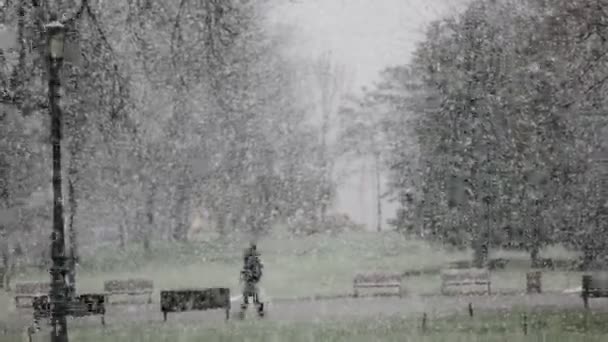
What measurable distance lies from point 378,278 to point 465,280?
2400mm

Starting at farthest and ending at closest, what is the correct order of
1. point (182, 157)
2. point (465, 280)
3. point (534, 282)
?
point (182, 157), point (465, 280), point (534, 282)

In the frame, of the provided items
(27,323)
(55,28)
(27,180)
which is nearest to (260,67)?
(27,180)

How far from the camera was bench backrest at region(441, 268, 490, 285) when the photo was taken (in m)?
25.5

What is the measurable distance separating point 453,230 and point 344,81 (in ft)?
130

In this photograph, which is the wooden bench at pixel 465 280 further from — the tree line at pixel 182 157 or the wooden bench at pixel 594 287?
the tree line at pixel 182 157

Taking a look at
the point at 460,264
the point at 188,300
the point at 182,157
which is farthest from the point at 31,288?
the point at 182,157

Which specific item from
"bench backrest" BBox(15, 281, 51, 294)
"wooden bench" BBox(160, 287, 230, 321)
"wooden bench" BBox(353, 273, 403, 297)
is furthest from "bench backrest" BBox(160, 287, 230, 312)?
"bench backrest" BBox(15, 281, 51, 294)

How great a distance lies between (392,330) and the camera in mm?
18188

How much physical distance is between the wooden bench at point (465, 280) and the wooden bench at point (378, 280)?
49.8 inches

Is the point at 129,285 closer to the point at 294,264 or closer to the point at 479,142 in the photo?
the point at 479,142

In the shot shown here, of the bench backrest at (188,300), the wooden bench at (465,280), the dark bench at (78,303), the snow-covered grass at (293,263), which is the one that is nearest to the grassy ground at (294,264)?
the snow-covered grass at (293,263)

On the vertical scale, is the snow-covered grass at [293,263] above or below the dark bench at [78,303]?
above

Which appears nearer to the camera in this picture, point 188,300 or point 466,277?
point 188,300

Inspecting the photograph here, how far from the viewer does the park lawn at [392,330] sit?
16.7m
